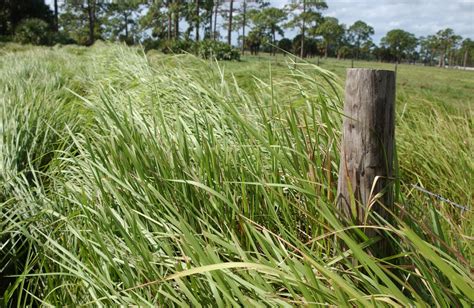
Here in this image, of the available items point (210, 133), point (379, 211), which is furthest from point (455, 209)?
point (210, 133)

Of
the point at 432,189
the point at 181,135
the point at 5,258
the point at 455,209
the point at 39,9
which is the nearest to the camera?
the point at 181,135

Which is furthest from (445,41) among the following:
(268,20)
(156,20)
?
(156,20)

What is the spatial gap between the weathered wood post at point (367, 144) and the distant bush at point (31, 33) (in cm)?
2939

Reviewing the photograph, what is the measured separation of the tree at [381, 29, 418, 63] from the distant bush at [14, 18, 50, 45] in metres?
67.2

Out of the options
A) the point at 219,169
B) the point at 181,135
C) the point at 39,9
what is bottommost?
the point at 219,169

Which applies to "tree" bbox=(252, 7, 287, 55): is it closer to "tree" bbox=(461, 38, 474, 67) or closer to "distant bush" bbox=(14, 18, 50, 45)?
"distant bush" bbox=(14, 18, 50, 45)

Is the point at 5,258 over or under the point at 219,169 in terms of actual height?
under

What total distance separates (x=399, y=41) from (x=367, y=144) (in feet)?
279

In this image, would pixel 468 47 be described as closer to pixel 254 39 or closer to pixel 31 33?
pixel 254 39

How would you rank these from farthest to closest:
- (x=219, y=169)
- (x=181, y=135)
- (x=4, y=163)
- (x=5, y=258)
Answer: (x=4, y=163) → (x=5, y=258) → (x=181, y=135) → (x=219, y=169)

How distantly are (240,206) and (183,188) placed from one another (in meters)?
0.28

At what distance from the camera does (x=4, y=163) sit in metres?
2.47

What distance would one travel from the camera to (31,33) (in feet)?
85.0

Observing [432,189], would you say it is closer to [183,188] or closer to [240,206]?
[240,206]
